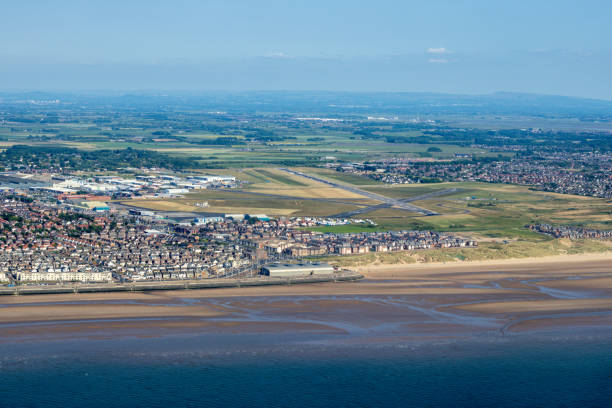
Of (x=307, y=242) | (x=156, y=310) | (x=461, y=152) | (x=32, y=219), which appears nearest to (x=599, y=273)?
(x=307, y=242)

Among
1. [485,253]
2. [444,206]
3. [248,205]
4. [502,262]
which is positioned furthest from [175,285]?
[444,206]

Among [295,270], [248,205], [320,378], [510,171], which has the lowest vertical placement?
[248,205]

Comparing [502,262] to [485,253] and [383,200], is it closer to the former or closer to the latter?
[485,253]

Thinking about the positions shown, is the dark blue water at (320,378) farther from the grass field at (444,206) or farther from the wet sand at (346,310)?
the grass field at (444,206)

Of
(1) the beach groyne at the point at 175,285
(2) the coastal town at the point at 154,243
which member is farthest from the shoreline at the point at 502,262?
(2) the coastal town at the point at 154,243

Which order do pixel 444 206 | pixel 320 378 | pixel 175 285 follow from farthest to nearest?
1. pixel 444 206
2. pixel 175 285
3. pixel 320 378

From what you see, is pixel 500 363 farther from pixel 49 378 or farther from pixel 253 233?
pixel 253 233
